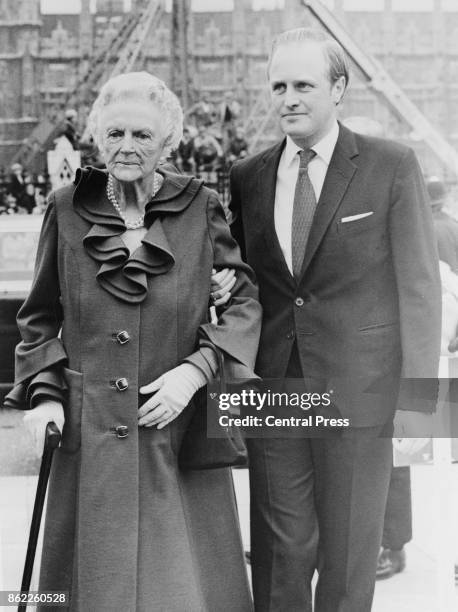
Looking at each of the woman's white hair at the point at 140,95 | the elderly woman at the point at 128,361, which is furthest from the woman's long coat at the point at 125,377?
the woman's white hair at the point at 140,95

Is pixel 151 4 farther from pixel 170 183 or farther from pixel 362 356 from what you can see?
pixel 362 356

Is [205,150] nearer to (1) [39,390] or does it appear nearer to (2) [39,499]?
(1) [39,390]

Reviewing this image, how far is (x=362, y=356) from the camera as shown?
7.44ft

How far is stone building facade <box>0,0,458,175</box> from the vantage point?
10.7 ft

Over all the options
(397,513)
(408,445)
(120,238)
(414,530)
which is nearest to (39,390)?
(120,238)

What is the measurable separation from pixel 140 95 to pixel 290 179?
1.62ft

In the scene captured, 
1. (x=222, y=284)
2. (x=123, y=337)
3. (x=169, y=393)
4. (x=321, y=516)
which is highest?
(x=222, y=284)

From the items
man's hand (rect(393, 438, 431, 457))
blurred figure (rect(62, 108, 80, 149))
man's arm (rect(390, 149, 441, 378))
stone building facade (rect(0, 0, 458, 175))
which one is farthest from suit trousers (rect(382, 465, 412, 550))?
blurred figure (rect(62, 108, 80, 149))

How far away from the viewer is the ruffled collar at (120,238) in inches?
80.7

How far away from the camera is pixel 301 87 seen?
2240 millimetres

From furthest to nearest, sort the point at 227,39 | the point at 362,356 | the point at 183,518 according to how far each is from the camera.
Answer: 1. the point at 227,39
2. the point at 362,356
3. the point at 183,518

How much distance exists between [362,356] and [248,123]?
58.7 inches

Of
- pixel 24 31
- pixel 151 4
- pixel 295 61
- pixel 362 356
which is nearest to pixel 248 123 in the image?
pixel 151 4

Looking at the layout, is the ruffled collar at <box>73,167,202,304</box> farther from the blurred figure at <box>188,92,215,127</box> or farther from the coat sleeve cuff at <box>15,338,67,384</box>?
the blurred figure at <box>188,92,215,127</box>
